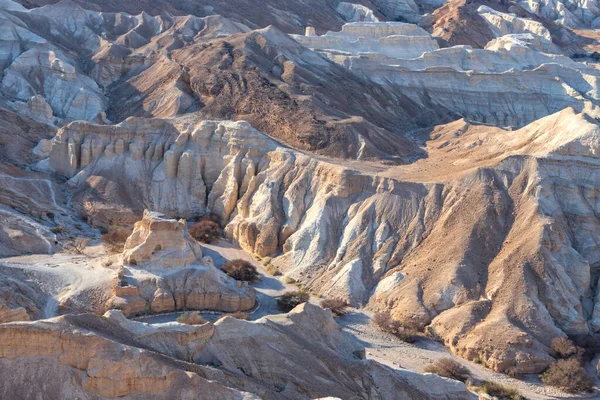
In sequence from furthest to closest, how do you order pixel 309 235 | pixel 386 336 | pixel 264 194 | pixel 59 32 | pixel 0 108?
pixel 59 32 < pixel 0 108 < pixel 264 194 < pixel 309 235 < pixel 386 336

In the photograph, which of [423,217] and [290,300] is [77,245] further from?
[423,217]

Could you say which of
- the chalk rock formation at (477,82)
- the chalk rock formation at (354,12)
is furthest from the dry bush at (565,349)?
the chalk rock formation at (354,12)

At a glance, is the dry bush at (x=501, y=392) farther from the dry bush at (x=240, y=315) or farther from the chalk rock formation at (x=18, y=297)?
the chalk rock formation at (x=18, y=297)

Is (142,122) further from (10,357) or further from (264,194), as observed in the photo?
(10,357)

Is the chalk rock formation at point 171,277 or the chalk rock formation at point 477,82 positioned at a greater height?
the chalk rock formation at point 171,277

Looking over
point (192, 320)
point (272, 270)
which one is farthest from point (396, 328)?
point (192, 320)

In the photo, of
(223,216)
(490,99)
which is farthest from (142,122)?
(490,99)
